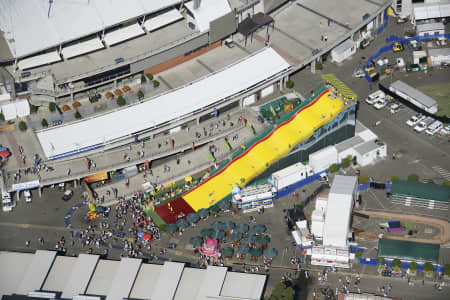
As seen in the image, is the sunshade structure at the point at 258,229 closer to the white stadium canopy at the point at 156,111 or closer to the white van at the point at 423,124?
the white stadium canopy at the point at 156,111

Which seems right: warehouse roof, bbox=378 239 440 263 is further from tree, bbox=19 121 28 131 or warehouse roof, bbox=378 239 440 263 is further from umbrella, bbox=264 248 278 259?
tree, bbox=19 121 28 131

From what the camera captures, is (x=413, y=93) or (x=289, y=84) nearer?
(x=413, y=93)

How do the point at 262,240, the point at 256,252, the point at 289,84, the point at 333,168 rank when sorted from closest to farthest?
the point at 256,252 → the point at 262,240 → the point at 333,168 → the point at 289,84

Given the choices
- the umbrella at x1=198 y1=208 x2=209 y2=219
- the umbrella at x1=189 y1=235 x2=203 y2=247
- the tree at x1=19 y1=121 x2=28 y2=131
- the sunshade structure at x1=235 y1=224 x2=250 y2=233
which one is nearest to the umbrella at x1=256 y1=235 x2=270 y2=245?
the sunshade structure at x1=235 y1=224 x2=250 y2=233

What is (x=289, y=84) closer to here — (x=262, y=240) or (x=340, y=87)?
(x=340, y=87)

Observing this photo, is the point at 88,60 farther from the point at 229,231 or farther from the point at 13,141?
the point at 229,231

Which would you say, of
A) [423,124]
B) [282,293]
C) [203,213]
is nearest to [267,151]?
[203,213]

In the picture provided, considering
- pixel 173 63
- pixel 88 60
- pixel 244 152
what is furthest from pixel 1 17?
pixel 244 152
